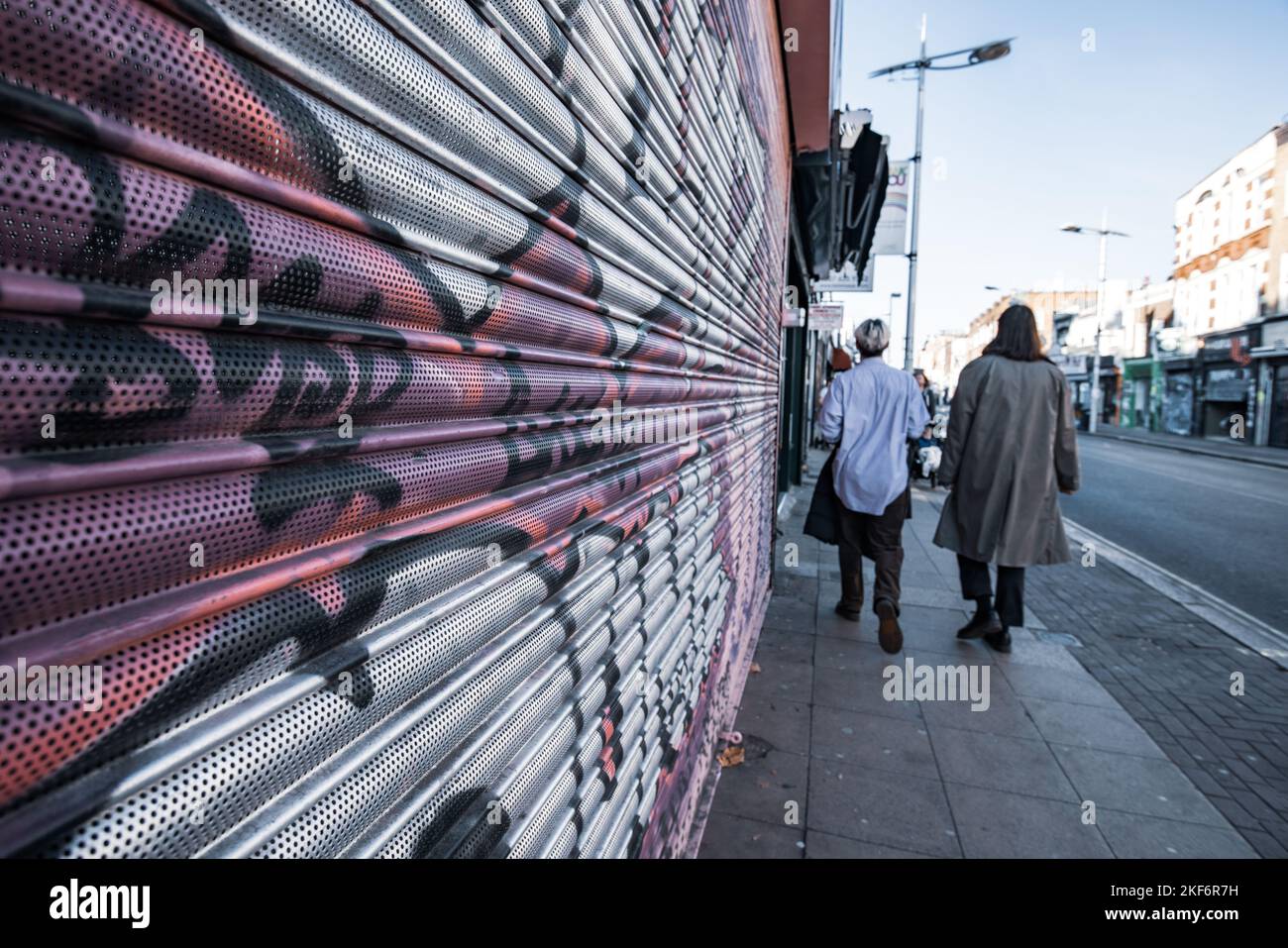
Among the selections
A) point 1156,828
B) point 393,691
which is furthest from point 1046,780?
point 393,691

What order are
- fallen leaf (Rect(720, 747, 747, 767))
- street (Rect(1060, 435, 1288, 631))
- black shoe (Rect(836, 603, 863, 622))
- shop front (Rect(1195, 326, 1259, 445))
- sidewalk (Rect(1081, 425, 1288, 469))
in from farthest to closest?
shop front (Rect(1195, 326, 1259, 445)) → sidewalk (Rect(1081, 425, 1288, 469)) → street (Rect(1060, 435, 1288, 631)) → black shoe (Rect(836, 603, 863, 622)) → fallen leaf (Rect(720, 747, 747, 767))

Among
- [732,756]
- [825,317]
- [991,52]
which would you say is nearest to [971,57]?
[991,52]

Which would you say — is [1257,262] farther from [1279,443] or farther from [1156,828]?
[1156,828]

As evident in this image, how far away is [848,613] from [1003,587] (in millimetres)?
1178

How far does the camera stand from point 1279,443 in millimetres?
30219

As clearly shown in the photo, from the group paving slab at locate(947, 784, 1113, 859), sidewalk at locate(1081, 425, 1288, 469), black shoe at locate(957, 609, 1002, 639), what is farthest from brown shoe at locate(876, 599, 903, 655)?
sidewalk at locate(1081, 425, 1288, 469)

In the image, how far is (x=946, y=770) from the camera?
3.45 meters

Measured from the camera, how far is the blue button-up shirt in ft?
16.4

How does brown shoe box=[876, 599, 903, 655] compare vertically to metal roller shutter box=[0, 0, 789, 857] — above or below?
below

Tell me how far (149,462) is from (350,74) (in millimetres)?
525

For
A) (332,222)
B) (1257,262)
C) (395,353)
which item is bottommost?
(395,353)
